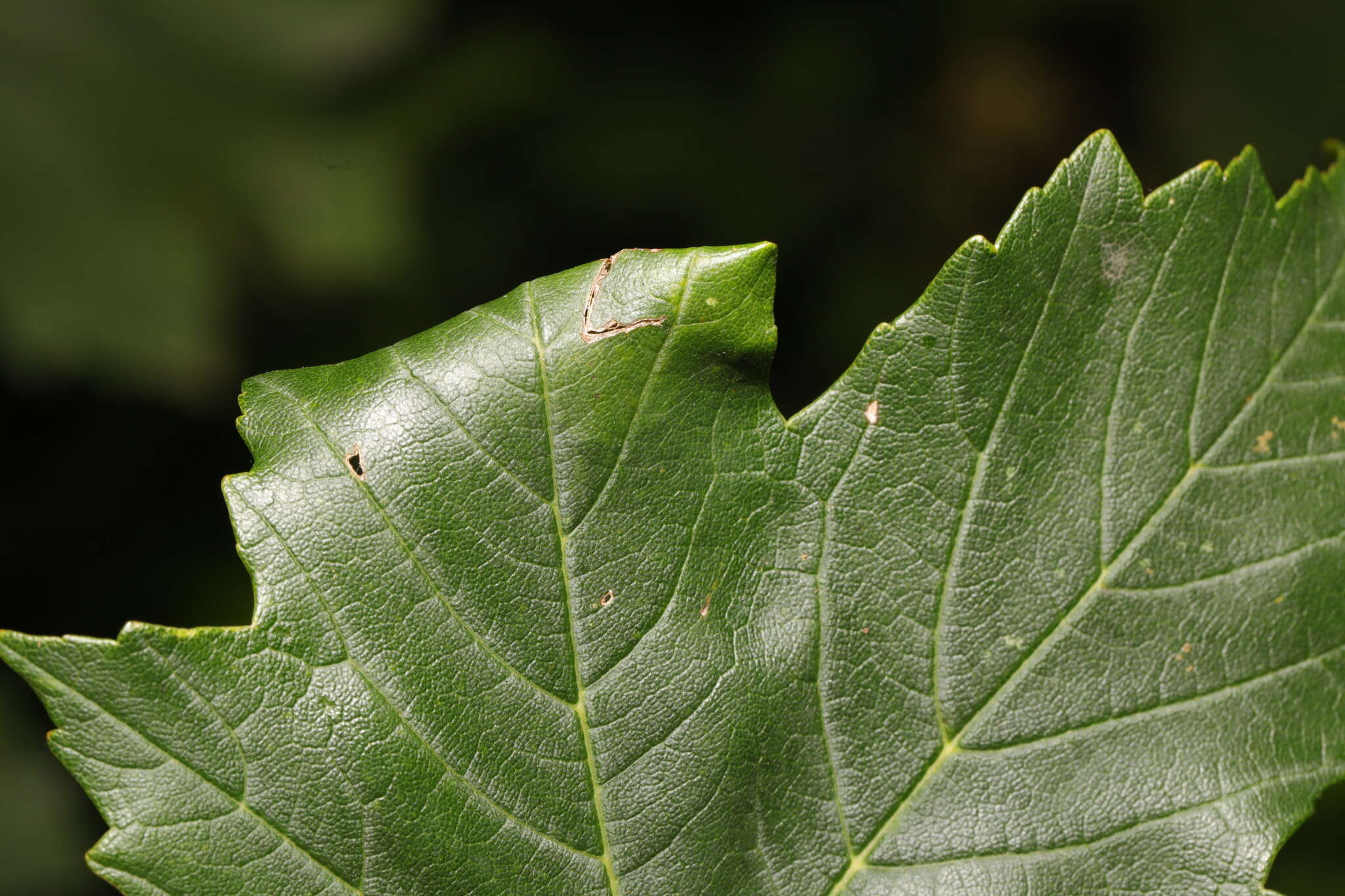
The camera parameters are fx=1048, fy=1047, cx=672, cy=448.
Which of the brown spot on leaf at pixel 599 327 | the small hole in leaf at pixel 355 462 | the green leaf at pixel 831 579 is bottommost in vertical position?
the green leaf at pixel 831 579

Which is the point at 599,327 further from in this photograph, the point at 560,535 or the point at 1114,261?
the point at 1114,261

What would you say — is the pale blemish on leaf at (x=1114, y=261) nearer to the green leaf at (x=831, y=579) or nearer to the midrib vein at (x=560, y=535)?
the green leaf at (x=831, y=579)

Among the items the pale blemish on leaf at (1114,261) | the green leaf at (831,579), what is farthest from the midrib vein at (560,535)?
the pale blemish on leaf at (1114,261)

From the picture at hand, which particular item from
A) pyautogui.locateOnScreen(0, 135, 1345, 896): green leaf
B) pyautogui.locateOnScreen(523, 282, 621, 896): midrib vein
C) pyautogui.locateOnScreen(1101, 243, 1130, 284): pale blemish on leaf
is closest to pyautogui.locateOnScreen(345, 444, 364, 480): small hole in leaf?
pyautogui.locateOnScreen(0, 135, 1345, 896): green leaf

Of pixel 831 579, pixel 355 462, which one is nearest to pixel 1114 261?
pixel 831 579

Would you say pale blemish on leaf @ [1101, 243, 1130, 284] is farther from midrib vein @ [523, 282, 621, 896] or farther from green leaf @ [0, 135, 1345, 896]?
midrib vein @ [523, 282, 621, 896]

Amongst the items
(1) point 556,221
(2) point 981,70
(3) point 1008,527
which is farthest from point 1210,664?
(2) point 981,70

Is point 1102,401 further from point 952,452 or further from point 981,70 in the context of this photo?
point 981,70
